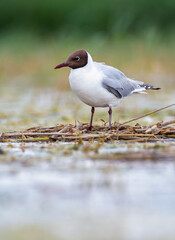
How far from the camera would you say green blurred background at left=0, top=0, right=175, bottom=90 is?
43.2ft

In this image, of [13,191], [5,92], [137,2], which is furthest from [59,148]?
[137,2]

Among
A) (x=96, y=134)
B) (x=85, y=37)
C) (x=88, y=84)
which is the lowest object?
(x=96, y=134)

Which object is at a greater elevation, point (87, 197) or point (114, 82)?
point (114, 82)

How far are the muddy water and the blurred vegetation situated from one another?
10.6 m

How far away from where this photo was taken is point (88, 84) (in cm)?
565

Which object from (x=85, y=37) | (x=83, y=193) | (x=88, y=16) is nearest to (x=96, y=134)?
(x=83, y=193)

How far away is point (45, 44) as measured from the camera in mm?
15523

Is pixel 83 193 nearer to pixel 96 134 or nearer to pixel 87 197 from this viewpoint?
pixel 87 197

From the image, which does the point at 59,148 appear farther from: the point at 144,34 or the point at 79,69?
the point at 144,34

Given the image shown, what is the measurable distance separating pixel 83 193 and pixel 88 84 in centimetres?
237

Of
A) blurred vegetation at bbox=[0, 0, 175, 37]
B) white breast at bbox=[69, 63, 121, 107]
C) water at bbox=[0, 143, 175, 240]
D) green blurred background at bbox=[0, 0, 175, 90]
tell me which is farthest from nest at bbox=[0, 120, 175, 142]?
blurred vegetation at bbox=[0, 0, 175, 37]

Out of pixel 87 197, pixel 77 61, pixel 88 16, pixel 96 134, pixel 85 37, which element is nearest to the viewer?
pixel 87 197

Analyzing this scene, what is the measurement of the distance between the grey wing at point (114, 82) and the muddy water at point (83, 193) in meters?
0.85

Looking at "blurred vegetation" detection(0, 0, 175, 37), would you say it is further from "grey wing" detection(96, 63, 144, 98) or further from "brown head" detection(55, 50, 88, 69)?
"brown head" detection(55, 50, 88, 69)
